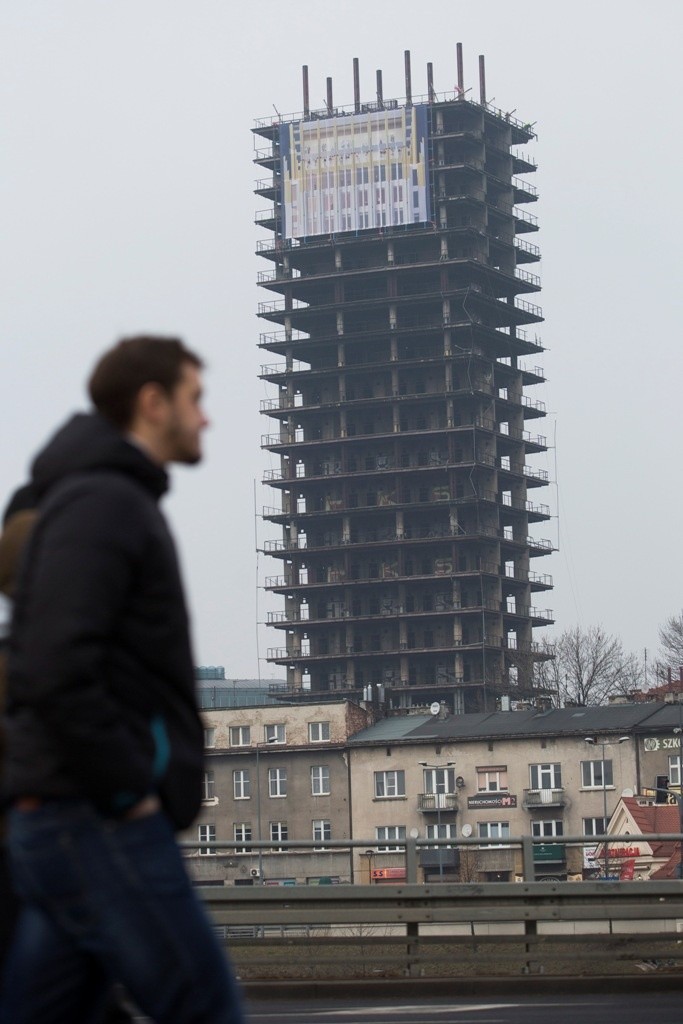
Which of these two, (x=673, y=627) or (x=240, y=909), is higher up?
(x=673, y=627)

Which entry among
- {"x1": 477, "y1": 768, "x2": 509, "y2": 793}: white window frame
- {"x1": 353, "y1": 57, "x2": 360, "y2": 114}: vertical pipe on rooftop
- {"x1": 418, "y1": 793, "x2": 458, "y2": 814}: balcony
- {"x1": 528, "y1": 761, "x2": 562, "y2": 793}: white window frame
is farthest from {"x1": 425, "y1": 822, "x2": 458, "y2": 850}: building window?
{"x1": 353, "y1": 57, "x2": 360, "y2": 114}: vertical pipe on rooftop

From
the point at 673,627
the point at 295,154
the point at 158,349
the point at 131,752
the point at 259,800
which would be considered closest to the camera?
the point at 131,752

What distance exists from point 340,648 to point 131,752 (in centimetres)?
13964

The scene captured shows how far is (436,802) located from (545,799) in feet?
19.2

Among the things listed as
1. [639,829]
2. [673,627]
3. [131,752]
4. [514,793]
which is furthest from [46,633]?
[673,627]

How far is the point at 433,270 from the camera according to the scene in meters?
147

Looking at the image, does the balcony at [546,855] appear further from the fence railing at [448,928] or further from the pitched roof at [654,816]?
the pitched roof at [654,816]

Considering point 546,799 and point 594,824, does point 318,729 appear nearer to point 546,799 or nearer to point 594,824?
point 546,799

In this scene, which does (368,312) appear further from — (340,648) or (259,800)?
(259,800)

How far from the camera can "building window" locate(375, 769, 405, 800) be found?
338 ft

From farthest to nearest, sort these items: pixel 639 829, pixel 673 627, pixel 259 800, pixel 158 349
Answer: pixel 673 627
pixel 259 800
pixel 639 829
pixel 158 349

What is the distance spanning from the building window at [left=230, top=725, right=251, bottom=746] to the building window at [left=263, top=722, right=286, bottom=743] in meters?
1.03

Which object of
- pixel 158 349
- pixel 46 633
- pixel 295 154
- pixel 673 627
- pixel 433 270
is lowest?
pixel 46 633

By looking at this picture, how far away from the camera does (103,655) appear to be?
3588mm
